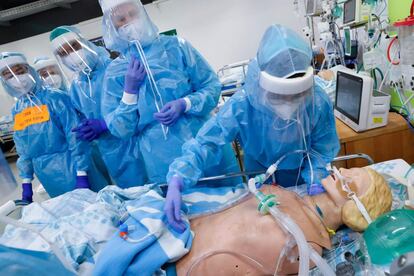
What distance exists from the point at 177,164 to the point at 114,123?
1.78ft

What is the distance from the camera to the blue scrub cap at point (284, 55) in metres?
0.89

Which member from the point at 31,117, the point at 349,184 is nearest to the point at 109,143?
the point at 31,117

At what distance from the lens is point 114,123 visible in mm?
1456

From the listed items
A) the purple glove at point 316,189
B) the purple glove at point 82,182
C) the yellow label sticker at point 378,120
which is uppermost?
the purple glove at point 316,189

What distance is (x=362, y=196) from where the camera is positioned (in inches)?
40.9

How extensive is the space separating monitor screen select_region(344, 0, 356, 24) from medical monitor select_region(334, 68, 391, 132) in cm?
54

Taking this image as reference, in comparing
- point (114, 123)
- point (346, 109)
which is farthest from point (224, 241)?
point (346, 109)

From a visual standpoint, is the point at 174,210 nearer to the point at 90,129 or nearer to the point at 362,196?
the point at 362,196

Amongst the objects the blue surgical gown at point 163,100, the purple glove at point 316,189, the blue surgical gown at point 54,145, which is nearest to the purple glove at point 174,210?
the blue surgical gown at point 163,100

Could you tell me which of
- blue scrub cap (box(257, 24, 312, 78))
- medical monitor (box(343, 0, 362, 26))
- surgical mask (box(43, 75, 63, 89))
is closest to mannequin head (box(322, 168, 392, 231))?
blue scrub cap (box(257, 24, 312, 78))

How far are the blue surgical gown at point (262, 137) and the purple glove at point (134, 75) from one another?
45cm

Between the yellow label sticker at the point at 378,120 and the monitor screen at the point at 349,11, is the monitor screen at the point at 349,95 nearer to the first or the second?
the yellow label sticker at the point at 378,120

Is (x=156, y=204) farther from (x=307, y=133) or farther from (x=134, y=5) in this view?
(x=134, y=5)

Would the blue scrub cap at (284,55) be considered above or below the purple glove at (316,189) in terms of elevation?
above
